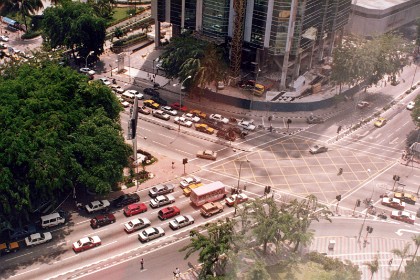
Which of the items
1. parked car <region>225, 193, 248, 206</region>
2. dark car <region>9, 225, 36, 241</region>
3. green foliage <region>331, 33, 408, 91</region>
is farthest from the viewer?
green foliage <region>331, 33, 408, 91</region>

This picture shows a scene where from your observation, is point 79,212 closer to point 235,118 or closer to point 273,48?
point 235,118

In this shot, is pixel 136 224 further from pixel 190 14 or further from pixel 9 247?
pixel 190 14


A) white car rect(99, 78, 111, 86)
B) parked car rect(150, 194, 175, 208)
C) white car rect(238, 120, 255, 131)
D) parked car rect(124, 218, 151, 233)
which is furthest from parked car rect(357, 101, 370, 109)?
parked car rect(124, 218, 151, 233)

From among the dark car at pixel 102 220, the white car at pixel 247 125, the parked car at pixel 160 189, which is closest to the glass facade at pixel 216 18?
the white car at pixel 247 125

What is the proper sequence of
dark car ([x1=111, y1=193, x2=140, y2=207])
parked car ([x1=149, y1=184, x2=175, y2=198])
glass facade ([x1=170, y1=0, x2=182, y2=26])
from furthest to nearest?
glass facade ([x1=170, y1=0, x2=182, y2=26]) < parked car ([x1=149, y1=184, x2=175, y2=198]) < dark car ([x1=111, y1=193, x2=140, y2=207])

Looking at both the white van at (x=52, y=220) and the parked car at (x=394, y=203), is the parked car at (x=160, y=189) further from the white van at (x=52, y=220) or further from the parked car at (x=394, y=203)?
the parked car at (x=394, y=203)

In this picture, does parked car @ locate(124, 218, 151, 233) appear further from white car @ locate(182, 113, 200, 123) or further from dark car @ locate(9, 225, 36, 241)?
white car @ locate(182, 113, 200, 123)

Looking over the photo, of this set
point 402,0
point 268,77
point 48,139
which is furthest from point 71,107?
point 402,0
